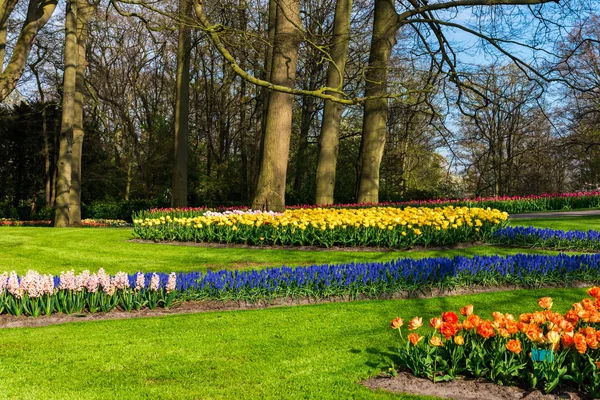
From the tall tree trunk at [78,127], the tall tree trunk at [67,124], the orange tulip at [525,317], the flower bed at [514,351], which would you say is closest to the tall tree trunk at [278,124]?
the tall tree trunk at [67,124]

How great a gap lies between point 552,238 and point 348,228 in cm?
378

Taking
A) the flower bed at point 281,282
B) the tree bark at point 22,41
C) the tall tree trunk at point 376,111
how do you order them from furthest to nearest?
1. the tall tree trunk at point 376,111
2. the tree bark at point 22,41
3. the flower bed at point 281,282

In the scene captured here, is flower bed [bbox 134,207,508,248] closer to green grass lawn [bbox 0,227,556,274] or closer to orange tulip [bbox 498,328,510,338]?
green grass lawn [bbox 0,227,556,274]

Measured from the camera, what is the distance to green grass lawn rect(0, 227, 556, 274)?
834 cm

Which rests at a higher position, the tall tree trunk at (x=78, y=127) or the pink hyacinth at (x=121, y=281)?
the tall tree trunk at (x=78, y=127)

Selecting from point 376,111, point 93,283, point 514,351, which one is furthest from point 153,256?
point 376,111

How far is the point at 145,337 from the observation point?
4.71 metres

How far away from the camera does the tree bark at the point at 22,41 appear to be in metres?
7.62

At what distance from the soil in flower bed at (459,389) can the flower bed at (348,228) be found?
5.32 meters

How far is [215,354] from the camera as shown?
4.26 metres

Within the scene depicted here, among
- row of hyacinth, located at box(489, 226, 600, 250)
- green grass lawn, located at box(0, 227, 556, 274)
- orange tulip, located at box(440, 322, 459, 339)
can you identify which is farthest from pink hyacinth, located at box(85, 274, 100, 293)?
row of hyacinth, located at box(489, 226, 600, 250)

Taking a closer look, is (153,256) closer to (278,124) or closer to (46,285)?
(46,285)

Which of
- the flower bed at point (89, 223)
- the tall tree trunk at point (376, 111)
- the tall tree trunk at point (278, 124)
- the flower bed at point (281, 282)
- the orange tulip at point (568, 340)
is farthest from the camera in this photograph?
the flower bed at point (89, 223)

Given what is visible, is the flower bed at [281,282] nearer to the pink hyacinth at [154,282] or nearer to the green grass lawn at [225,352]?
the pink hyacinth at [154,282]
